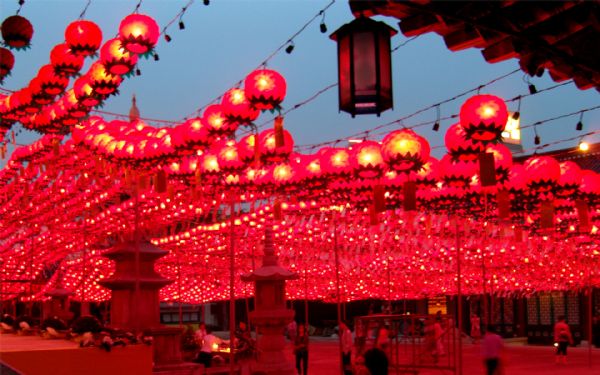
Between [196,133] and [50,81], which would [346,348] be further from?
[50,81]

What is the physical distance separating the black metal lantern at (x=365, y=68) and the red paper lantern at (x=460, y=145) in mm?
3953

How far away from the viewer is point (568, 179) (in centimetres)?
1105

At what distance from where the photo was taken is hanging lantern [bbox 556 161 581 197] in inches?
435

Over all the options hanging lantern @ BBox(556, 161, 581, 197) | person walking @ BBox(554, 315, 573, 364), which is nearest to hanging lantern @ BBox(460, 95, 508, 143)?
hanging lantern @ BBox(556, 161, 581, 197)

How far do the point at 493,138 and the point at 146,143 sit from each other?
16.9ft

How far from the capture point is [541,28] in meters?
5.18

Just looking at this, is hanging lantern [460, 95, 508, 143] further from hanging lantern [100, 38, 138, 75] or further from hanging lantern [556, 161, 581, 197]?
hanging lantern [100, 38, 138, 75]

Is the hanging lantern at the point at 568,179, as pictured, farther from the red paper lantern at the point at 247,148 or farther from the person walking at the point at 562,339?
the person walking at the point at 562,339

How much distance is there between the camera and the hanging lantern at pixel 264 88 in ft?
29.4

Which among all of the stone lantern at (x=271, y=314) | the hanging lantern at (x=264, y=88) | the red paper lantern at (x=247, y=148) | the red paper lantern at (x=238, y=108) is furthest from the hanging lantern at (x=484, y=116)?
the stone lantern at (x=271, y=314)

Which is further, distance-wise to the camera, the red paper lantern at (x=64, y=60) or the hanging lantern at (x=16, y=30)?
the red paper lantern at (x=64, y=60)

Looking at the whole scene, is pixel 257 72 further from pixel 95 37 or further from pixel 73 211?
pixel 73 211

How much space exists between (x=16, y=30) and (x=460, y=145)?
17.1ft

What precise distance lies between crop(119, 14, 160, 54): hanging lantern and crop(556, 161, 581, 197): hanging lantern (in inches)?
236
